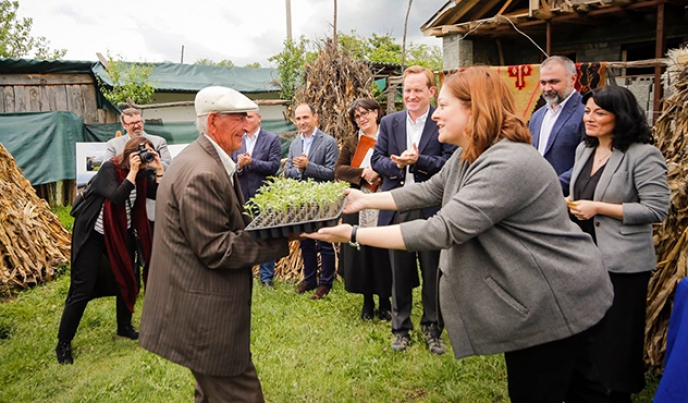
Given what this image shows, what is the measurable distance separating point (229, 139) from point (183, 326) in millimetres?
988

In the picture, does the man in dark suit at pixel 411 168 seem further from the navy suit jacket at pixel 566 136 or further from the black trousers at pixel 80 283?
the black trousers at pixel 80 283

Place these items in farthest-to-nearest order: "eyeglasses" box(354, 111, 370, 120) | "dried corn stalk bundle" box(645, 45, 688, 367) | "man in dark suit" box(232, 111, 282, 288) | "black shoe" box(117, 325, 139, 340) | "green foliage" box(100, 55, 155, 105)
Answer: "green foliage" box(100, 55, 155, 105) < "man in dark suit" box(232, 111, 282, 288) < "eyeglasses" box(354, 111, 370, 120) < "black shoe" box(117, 325, 139, 340) < "dried corn stalk bundle" box(645, 45, 688, 367)

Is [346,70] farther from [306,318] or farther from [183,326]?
[183,326]

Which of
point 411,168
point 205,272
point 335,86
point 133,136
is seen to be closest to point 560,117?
point 411,168

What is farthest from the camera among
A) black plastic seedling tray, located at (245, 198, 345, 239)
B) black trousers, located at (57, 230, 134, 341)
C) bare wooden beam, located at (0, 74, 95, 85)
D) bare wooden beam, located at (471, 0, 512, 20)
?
bare wooden beam, located at (471, 0, 512, 20)

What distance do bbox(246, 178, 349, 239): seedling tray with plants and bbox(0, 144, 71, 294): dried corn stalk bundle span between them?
527 centimetres

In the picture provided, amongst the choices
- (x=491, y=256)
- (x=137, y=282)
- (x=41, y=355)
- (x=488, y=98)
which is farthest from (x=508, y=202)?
(x=41, y=355)

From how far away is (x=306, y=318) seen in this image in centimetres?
525

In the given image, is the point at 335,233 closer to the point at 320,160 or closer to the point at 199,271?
the point at 199,271

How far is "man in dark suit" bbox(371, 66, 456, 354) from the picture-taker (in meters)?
4.22

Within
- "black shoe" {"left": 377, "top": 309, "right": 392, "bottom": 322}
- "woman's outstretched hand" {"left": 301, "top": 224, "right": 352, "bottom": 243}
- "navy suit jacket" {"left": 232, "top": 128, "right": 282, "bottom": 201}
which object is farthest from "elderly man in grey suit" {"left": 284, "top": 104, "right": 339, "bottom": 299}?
"woman's outstretched hand" {"left": 301, "top": 224, "right": 352, "bottom": 243}

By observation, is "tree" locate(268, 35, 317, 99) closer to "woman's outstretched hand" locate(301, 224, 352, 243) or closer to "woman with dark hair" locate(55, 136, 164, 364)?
"woman with dark hair" locate(55, 136, 164, 364)

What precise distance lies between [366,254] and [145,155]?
236 centimetres

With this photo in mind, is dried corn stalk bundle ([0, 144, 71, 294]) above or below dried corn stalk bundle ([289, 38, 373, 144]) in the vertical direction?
below
